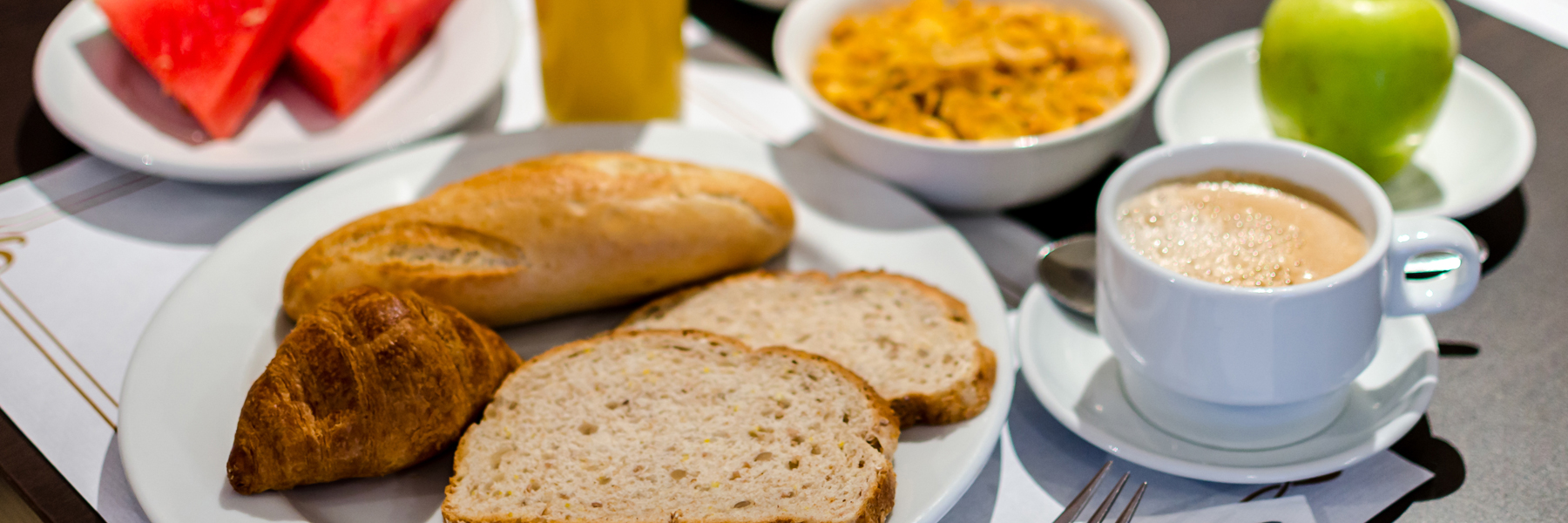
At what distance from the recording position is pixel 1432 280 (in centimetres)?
111

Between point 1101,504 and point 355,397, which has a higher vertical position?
point 355,397

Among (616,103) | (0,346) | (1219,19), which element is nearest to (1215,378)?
(616,103)

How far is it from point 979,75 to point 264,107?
4.01 ft

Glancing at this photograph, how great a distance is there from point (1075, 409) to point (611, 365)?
0.55 metres

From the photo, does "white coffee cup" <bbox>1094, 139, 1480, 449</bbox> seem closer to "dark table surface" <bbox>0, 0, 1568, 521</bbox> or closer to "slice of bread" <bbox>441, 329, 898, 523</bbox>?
"dark table surface" <bbox>0, 0, 1568, 521</bbox>

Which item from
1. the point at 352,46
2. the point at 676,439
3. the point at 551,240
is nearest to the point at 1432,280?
the point at 676,439

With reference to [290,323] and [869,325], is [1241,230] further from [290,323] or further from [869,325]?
[290,323]

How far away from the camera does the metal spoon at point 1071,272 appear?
4.44 feet

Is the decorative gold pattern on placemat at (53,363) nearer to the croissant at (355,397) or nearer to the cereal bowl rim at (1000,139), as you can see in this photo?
the croissant at (355,397)

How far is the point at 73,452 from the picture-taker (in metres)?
1.21

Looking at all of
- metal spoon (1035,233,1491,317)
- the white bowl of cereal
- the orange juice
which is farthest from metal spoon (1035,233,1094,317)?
the orange juice

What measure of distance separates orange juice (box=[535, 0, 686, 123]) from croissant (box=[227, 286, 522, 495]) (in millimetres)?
618

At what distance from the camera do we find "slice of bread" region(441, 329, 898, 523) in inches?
41.6

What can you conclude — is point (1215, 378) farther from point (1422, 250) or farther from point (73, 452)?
point (73, 452)
